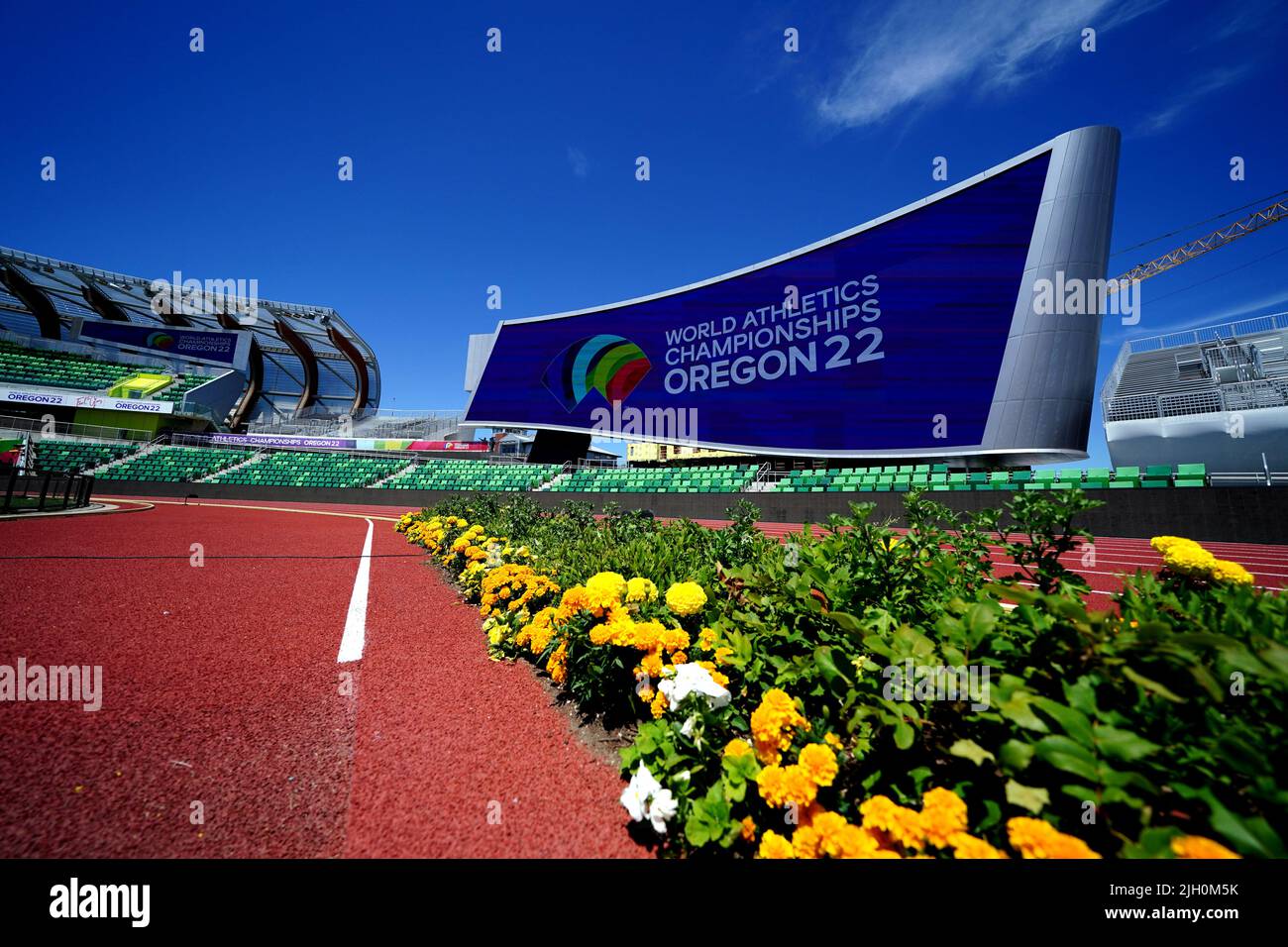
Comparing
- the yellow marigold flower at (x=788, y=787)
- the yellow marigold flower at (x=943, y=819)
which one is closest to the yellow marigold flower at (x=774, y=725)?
the yellow marigold flower at (x=788, y=787)

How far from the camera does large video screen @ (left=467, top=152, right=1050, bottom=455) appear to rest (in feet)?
52.6

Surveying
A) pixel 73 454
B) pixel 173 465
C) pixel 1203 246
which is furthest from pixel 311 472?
pixel 1203 246

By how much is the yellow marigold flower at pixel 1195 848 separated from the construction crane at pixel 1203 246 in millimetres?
50471

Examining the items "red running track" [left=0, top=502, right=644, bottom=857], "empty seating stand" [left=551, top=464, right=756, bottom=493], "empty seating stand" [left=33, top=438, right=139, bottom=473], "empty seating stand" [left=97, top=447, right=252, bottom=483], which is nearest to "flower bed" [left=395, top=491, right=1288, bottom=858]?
"red running track" [left=0, top=502, right=644, bottom=857]

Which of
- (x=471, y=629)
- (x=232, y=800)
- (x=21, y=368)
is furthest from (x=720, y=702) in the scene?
(x=21, y=368)

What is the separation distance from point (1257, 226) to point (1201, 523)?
54.5 m

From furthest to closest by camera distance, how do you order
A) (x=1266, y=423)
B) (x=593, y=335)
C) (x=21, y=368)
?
(x=21, y=368) → (x=593, y=335) → (x=1266, y=423)

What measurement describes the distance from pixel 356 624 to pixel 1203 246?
70.4m

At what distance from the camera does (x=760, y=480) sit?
66.7 feet

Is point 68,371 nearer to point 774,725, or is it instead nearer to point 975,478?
point 774,725

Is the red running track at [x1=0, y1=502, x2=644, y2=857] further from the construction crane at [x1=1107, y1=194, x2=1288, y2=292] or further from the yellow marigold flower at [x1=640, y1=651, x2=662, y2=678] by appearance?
the construction crane at [x1=1107, y1=194, x2=1288, y2=292]

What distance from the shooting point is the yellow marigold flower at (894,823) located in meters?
1.10

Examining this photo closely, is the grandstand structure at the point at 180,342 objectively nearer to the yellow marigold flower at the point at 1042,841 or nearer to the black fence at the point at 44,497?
the black fence at the point at 44,497
